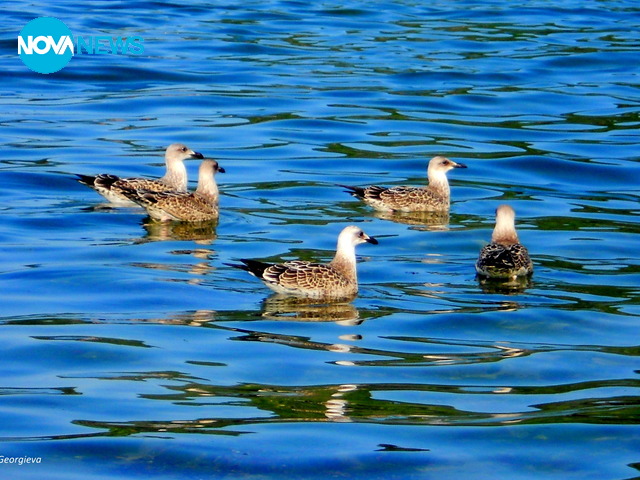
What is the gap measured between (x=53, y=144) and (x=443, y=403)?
13616 mm

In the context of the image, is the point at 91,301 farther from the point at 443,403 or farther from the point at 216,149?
the point at 216,149

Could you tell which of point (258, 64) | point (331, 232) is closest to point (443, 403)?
point (331, 232)

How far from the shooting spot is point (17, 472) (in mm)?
8859

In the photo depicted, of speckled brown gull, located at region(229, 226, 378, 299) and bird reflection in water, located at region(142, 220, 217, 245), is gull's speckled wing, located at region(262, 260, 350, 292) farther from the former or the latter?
bird reflection in water, located at region(142, 220, 217, 245)

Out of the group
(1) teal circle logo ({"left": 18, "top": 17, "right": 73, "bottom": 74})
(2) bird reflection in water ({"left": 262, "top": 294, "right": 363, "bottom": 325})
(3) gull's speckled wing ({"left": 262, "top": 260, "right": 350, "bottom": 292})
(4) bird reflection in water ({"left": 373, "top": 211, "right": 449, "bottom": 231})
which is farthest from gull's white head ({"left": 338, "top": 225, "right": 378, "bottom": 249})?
(1) teal circle logo ({"left": 18, "top": 17, "right": 73, "bottom": 74})

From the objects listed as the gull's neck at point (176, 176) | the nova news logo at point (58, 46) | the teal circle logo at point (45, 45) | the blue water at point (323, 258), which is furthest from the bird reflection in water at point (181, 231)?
the nova news logo at point (58, 46)

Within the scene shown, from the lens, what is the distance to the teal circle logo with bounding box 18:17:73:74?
3183cm

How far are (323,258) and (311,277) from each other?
207 centimetres

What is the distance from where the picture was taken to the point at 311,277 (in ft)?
44.4

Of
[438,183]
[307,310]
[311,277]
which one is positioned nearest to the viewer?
[307,310]

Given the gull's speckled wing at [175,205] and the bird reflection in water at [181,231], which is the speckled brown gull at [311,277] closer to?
the bird reflection in water at [181,231]

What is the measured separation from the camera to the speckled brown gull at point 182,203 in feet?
57.1

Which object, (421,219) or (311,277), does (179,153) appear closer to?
(421,219)

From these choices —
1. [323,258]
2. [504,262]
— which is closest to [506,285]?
[504,262]
